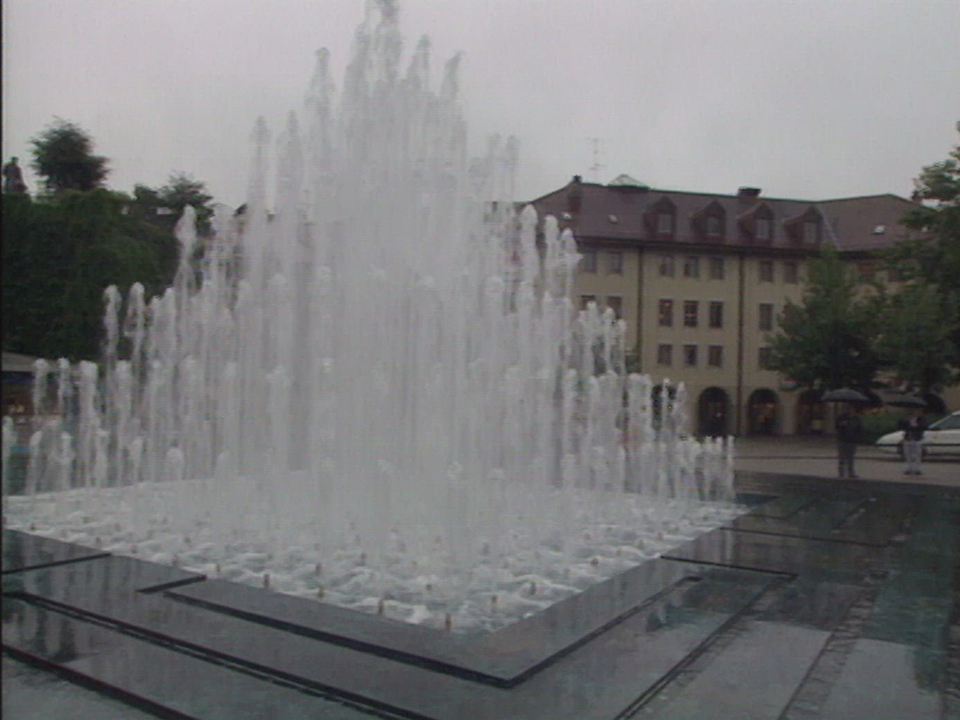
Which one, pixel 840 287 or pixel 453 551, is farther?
pixel 840 287

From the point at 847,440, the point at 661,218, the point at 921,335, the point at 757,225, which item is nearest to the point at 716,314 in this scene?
the point at 757,225

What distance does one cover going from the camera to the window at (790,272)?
4375 cm

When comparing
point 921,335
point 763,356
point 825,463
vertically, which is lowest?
point 825,463

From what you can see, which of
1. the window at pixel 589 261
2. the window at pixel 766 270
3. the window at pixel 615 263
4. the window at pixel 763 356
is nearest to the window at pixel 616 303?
the window at pixel 615 263

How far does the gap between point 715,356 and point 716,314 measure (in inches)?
80.3

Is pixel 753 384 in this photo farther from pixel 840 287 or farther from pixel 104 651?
pixel 104 651

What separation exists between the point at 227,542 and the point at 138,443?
4517mm

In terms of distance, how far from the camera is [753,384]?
42.9 m

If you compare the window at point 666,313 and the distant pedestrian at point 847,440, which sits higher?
the window at point 666,313

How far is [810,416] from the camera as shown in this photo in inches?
1693

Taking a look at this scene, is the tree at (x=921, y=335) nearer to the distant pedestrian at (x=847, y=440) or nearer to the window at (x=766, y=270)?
the distant pedestrian at (x=847, y=440)

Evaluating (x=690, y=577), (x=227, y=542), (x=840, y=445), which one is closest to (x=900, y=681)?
(x=690, y=577)

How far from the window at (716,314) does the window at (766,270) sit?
9.51 ft

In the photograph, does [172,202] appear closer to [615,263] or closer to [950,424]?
[615,263]
